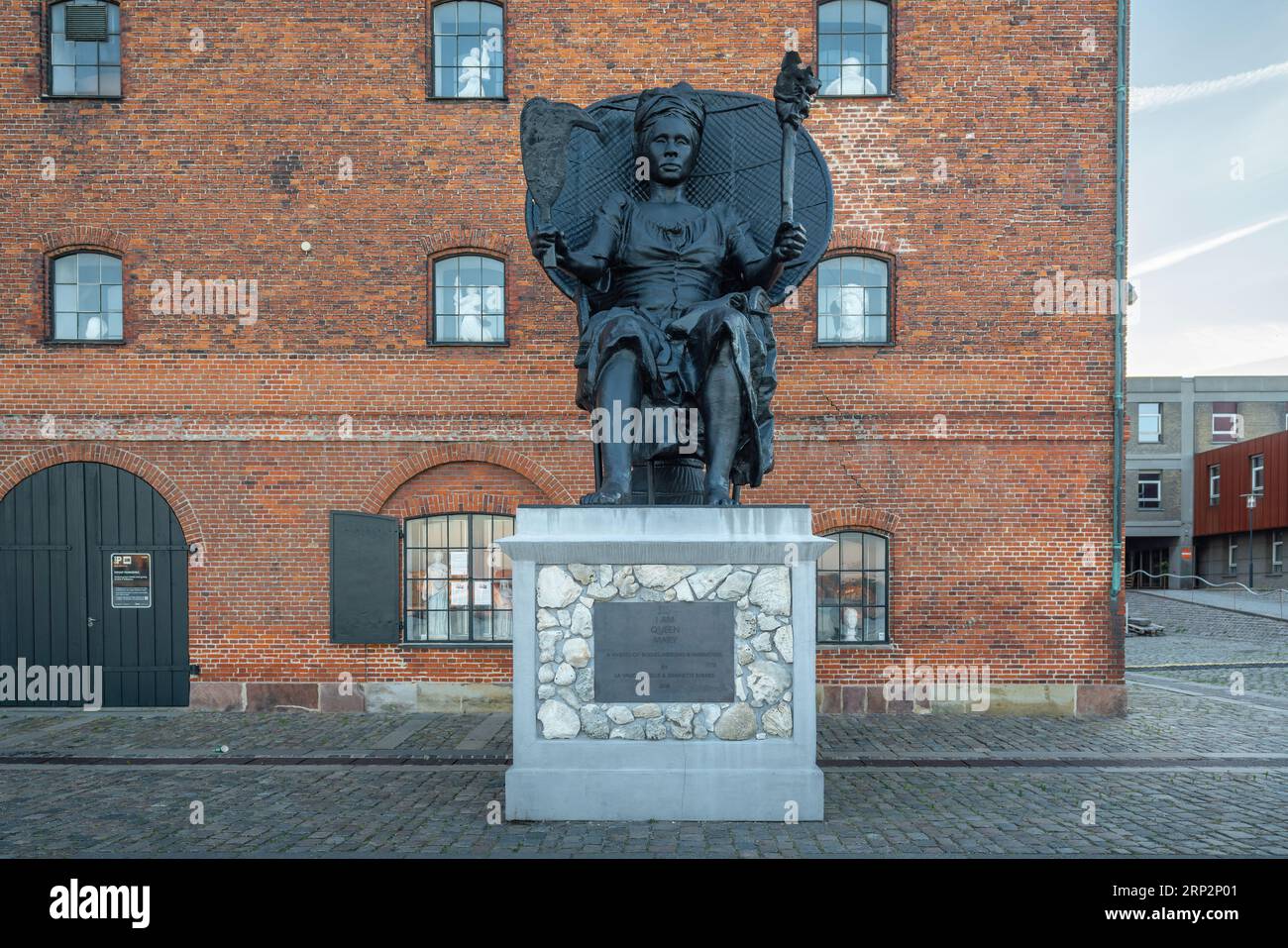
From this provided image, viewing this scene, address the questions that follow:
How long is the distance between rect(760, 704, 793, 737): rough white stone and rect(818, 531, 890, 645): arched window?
16.2 feet

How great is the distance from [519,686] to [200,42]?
9278 millimetres

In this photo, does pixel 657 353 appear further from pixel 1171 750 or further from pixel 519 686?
pixel 1171 750

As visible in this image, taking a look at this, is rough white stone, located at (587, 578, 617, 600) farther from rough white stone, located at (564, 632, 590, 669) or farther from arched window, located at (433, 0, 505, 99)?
arched window, located at (433, 0, 505, 99)

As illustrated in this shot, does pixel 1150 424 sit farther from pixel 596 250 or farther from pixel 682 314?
pixel 596 250

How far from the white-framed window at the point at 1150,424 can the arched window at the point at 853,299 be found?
37.9m

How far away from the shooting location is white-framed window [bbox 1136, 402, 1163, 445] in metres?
41.9

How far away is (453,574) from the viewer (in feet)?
34.5

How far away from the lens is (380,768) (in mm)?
7434

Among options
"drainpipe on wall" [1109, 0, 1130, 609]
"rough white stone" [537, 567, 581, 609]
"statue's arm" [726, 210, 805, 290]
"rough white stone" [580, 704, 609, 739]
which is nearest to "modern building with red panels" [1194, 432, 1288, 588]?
"drainpipe on wall" [1109, 0, 1130, 609]

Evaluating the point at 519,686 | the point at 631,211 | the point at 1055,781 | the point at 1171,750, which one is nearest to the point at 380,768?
the point at 519,686

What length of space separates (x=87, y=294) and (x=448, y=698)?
260 inches

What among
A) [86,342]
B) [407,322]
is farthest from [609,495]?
[86,342]

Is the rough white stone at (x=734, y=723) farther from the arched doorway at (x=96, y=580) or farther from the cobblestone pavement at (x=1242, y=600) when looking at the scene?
the cobblestone pavement at (x=1242, y=600)

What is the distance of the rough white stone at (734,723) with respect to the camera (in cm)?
555
